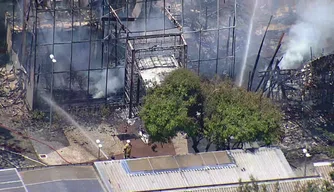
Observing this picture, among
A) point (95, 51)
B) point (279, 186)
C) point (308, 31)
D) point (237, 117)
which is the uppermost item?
point (308, 31)

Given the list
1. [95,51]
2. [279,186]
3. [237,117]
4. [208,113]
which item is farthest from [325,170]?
[95,51]

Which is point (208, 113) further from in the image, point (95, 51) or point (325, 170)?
point (95, 51)

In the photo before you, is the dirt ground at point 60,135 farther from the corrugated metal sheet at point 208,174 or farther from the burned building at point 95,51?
the corrugated metal sheet at point 208,174

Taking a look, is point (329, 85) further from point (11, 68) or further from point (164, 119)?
point (11, 68)

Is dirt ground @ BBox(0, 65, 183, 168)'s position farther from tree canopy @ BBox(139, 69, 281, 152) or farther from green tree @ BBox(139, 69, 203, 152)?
tree canopy @ BBox(139, 69, 281, 152)

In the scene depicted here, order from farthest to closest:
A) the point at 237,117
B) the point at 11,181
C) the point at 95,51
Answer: the point at 95,51 < the point at 237,117 < the point at 11,181

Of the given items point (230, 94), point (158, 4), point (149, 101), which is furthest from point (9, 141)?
point (158, 4)

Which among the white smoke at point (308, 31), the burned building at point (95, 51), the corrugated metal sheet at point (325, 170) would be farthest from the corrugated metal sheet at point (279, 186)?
the white smoke at point (308, 31)
